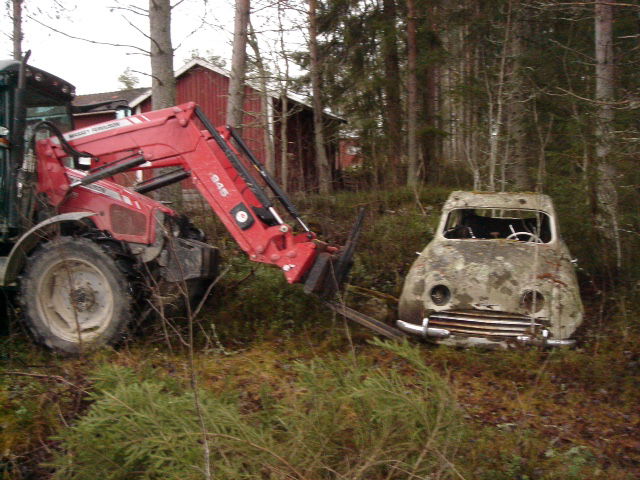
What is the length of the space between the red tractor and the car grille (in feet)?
3.49

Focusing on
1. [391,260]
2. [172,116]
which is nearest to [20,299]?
[172,116]

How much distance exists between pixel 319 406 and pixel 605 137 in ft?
23.3

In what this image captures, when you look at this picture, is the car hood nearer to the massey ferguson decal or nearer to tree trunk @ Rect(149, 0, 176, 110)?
the massey ferguson decal

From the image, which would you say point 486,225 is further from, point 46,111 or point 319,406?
point 46,111

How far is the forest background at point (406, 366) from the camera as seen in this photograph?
13.3 ft

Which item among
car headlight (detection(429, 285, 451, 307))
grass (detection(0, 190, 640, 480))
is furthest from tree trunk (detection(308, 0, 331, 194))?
grass (detection(0, 190, 640, 480))

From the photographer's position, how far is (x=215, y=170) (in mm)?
7023

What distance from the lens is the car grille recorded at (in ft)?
22.3

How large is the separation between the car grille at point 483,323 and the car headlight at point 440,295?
0.42 feet

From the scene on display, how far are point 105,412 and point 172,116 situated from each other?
3.75 meters

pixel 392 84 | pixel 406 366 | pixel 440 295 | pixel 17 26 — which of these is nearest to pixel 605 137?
pixel 440 295

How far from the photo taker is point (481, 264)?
7.33 metres

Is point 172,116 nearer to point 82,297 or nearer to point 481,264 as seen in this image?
point 82,297

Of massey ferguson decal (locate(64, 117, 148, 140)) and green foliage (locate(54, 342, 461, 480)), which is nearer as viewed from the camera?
green foliage (locate(54, 342, 461, 480))
